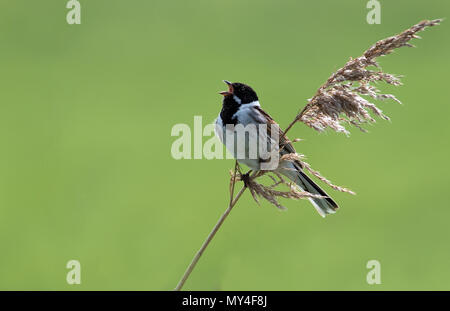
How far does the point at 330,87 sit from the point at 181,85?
7.63 metres

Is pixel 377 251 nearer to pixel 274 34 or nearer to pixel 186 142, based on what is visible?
pixel 186 142

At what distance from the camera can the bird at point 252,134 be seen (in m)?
3.45

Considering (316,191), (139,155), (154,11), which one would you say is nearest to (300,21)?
(154,11)

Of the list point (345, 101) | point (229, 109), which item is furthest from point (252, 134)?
point (345, 101)

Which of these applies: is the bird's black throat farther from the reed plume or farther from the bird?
the reed plume

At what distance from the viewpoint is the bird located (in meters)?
3.45

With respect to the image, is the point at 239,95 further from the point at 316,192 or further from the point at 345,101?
the point at 345,101


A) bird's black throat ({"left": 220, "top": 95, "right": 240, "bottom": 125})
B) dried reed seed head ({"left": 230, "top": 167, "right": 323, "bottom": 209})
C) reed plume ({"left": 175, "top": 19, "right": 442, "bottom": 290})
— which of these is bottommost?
dried reed seed head ({"left": 230, "top": 167, "right": 323, "bottom": 209})

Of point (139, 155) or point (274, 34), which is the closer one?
point (139, 155)

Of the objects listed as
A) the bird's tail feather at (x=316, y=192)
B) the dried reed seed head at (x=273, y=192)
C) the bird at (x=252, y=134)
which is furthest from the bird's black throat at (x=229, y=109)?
the dried reed seed head at (x=273, y=192)

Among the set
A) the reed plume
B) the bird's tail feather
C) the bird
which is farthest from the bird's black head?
the reed plume

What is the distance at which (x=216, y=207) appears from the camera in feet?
24.0

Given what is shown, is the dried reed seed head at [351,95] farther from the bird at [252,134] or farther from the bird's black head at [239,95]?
the bird's black head at [239,95]

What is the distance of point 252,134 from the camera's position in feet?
11.5
